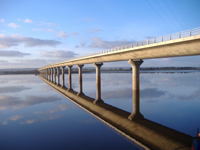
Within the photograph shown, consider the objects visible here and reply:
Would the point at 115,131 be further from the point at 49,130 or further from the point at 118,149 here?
the point at 49,130

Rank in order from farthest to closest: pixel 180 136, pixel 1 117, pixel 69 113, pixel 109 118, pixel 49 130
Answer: pixel 69 113, pixel 1 117, pixel 109 118, pixel 49 130, pixel 180 136

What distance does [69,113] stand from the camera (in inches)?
971

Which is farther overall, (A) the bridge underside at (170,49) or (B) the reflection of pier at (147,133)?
(A) the bridge underside at (170,49)

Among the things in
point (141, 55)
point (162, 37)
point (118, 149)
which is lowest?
point (118, 149)

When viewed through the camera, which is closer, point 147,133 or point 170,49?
point 147,133

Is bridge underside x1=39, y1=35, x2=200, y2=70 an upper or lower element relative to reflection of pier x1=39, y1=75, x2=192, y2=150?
upper

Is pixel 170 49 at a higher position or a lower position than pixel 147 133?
higher

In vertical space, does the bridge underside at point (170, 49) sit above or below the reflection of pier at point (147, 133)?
above

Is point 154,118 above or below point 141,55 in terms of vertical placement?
below

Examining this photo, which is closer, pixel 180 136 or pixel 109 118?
pixel 180 136

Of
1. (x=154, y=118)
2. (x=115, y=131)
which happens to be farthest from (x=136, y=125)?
(x=154, y=118)

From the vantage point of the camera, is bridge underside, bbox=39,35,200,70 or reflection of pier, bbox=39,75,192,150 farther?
bridge underside, bbox=39,35,200,70

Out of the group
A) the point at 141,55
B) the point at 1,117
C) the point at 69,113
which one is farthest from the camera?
the point at 141,55

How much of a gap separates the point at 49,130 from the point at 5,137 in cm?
424
